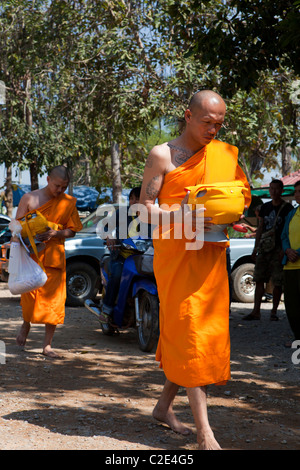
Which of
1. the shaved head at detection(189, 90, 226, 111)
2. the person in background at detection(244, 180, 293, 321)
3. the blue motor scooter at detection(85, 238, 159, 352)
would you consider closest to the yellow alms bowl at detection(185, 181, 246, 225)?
the shaved head at detection(189, 90, 226, 111)

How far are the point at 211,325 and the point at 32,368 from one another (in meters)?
2.89

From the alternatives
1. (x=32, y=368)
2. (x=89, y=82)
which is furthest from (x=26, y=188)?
(x=32, y=368)

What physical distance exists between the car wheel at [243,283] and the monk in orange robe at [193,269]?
26.8ft

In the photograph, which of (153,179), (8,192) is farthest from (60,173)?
(8,192)

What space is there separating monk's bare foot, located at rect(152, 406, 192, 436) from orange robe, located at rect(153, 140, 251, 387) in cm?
43

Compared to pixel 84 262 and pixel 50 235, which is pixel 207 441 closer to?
pixel 50 235

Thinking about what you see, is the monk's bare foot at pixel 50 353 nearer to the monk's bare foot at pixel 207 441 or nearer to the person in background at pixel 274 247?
the monk's bare foot at pixel 207 441

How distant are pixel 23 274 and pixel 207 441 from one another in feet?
10.5

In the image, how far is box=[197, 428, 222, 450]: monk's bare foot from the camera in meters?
3.63

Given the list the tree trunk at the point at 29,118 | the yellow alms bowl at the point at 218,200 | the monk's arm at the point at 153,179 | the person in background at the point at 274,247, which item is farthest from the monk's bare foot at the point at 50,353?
the tree trunk at the point at 29,118

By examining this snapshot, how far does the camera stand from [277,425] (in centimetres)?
441

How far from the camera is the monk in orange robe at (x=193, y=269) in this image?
12.4 ft

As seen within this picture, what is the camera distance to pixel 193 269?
389cm
